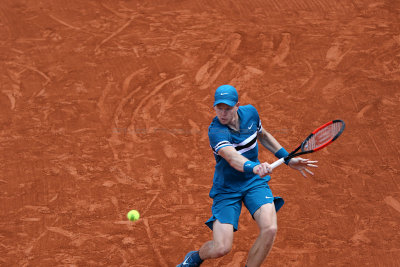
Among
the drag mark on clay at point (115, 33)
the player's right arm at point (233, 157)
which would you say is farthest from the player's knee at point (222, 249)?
the drag mark on clay at point (115, 33)

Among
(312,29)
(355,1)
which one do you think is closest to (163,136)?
(312,29)

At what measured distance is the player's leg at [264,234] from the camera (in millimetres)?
5719

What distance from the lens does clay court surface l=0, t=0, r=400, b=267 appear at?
730cm

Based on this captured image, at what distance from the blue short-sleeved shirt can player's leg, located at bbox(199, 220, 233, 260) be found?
38 cm

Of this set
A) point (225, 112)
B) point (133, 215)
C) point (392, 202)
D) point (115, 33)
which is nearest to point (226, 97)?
point (225, 112)

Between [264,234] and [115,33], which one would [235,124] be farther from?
[115,33]

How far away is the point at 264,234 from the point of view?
18.8 ft

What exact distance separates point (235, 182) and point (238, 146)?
0.38 m

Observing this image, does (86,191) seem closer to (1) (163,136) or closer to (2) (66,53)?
(1) (163,136)

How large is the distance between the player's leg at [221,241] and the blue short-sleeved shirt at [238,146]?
1.24 ft

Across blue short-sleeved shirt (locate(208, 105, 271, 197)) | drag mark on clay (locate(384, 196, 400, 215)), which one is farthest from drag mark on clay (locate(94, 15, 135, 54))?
drag mark on clay (locate(384, 196, 400, 215))

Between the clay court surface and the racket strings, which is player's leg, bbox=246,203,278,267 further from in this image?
the clay court surface

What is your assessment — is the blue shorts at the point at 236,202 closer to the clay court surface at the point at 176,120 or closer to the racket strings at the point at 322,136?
the racket strings at the point at 322,136

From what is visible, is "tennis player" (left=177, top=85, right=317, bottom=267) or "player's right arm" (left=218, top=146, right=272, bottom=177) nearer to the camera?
"player's right arm" (left=218, top=146, right=272, bottom=177)
